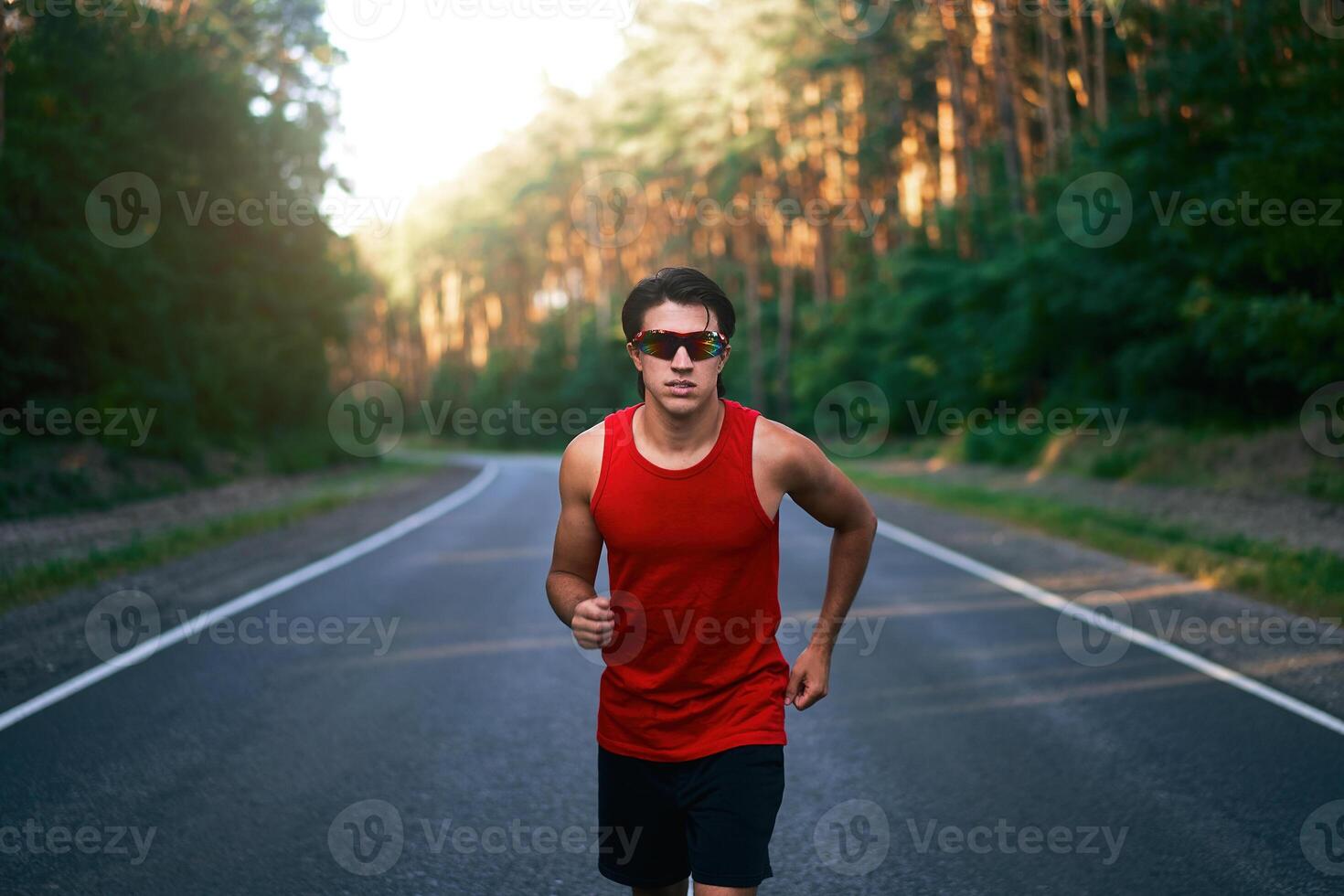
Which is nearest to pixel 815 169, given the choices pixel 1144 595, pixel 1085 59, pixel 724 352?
pixel 1085 59

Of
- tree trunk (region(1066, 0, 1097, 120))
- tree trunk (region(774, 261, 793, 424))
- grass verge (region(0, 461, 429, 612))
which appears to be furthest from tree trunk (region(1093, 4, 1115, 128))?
tree trunk (region(774, 261, 793, 424))

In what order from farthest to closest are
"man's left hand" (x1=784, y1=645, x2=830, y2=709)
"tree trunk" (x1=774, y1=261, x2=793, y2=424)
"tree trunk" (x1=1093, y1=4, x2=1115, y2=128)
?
1. "tree trunk" (x1=774, y1=261, x2=793, y2=424)
2. "tree trunk" (x1=1093, y1=4, x2=1115, y2=128)
3. "man's left hand" (x1=784, y1=645, x2=830, y2=709)

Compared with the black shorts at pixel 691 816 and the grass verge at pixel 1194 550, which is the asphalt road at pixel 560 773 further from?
the grass verge at pixel 1194 550

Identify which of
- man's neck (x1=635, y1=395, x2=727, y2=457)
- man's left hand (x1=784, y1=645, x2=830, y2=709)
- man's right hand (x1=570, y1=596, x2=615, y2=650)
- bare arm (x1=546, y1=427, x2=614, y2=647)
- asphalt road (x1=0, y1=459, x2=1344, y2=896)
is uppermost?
man's neck (x1=635, y1=395, x2=727, y2=457)

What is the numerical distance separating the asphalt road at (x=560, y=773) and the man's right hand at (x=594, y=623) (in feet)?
5.74

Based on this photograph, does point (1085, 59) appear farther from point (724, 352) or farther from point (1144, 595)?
point (724, 352)

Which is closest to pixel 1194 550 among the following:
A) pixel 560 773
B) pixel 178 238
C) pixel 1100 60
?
pixel 560 773

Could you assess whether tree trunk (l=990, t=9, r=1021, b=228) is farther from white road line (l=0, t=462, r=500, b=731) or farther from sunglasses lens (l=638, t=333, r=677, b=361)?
sunglasses lens (l=638, t=333, r=677, b=361)

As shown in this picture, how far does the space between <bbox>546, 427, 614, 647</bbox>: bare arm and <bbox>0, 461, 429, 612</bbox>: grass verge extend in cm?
836

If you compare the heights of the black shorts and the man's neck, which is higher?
the man's neck

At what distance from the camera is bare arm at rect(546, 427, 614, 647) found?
3148mm

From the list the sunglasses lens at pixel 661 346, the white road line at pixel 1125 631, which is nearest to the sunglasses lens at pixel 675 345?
the sunglasses lens at pixel 661 346

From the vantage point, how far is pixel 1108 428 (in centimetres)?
2445

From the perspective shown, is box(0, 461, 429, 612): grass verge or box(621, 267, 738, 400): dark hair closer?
box(621, 267, 738, 400): dark hair
